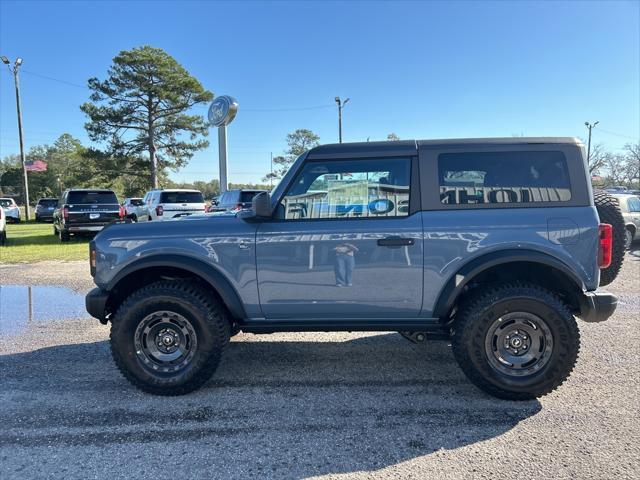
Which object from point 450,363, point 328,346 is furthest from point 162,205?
point 450,363

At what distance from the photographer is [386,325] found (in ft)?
A: 11.5

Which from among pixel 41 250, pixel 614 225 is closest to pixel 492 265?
pixel 614 225

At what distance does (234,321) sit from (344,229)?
1310 millimetres

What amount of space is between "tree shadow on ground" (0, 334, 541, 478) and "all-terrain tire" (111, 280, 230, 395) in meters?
0.13

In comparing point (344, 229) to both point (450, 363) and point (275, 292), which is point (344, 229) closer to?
point (275, 292)

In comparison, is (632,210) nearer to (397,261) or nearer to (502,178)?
(502,178)

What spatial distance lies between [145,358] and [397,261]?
Result: 7.23 feet

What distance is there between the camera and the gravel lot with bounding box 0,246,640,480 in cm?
261

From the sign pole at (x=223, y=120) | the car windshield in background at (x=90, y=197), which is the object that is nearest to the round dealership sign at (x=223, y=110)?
the sign pole at (x=223, y=120)

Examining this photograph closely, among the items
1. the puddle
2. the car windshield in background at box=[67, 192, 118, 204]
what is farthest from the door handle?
the car windshield in background at box=[67, 192, 118, 204]

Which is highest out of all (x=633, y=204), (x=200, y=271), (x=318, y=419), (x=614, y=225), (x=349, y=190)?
(x=349, y=190)

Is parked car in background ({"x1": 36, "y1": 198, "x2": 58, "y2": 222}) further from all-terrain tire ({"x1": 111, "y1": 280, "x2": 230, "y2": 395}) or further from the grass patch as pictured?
all-terrain tire ({"x1": 111, "y1": 280, "x2": 230, "y2": 395})

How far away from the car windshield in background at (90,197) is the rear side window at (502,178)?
14226 millimetres

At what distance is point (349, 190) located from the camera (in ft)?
11.5
